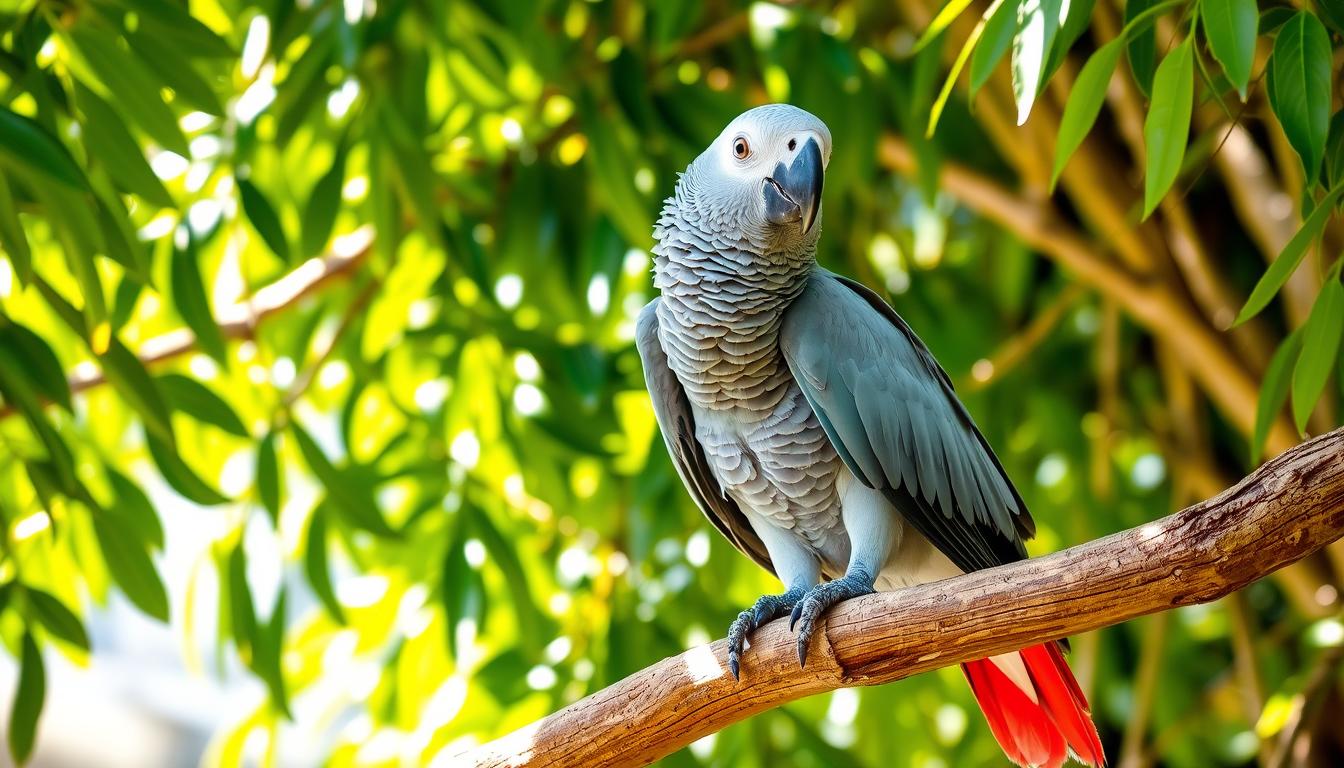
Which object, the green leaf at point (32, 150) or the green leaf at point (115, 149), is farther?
the green leaf at point (115, 149)

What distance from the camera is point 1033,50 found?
914 millimetres

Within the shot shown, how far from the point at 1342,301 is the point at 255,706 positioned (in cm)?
189

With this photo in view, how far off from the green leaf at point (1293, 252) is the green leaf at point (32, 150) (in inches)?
40.2

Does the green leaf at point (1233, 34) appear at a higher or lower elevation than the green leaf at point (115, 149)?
lower

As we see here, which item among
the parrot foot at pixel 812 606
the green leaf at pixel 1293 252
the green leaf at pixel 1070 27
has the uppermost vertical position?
the green leaf at pixel 1070 27

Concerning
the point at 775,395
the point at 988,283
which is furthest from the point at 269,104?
the point at 988,283

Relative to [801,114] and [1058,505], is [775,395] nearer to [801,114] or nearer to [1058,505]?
[801,114]

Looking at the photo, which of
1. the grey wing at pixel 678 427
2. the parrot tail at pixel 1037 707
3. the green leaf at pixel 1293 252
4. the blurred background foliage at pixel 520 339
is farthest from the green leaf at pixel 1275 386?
the grey wing at pixel 678 427

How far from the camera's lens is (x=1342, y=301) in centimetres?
101

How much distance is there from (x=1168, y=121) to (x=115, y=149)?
1.02 m

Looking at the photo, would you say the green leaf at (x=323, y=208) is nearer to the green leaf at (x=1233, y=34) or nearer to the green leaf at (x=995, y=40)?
the green leaf at (x=995, y=40)

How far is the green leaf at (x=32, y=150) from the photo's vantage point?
41.8 inches

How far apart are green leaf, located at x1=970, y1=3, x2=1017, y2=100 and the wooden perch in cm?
38

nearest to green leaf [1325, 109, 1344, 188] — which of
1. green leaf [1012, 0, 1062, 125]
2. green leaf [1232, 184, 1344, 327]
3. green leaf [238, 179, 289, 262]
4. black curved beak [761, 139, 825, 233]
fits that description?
green leaf [1232, 184, 1344, 327]
